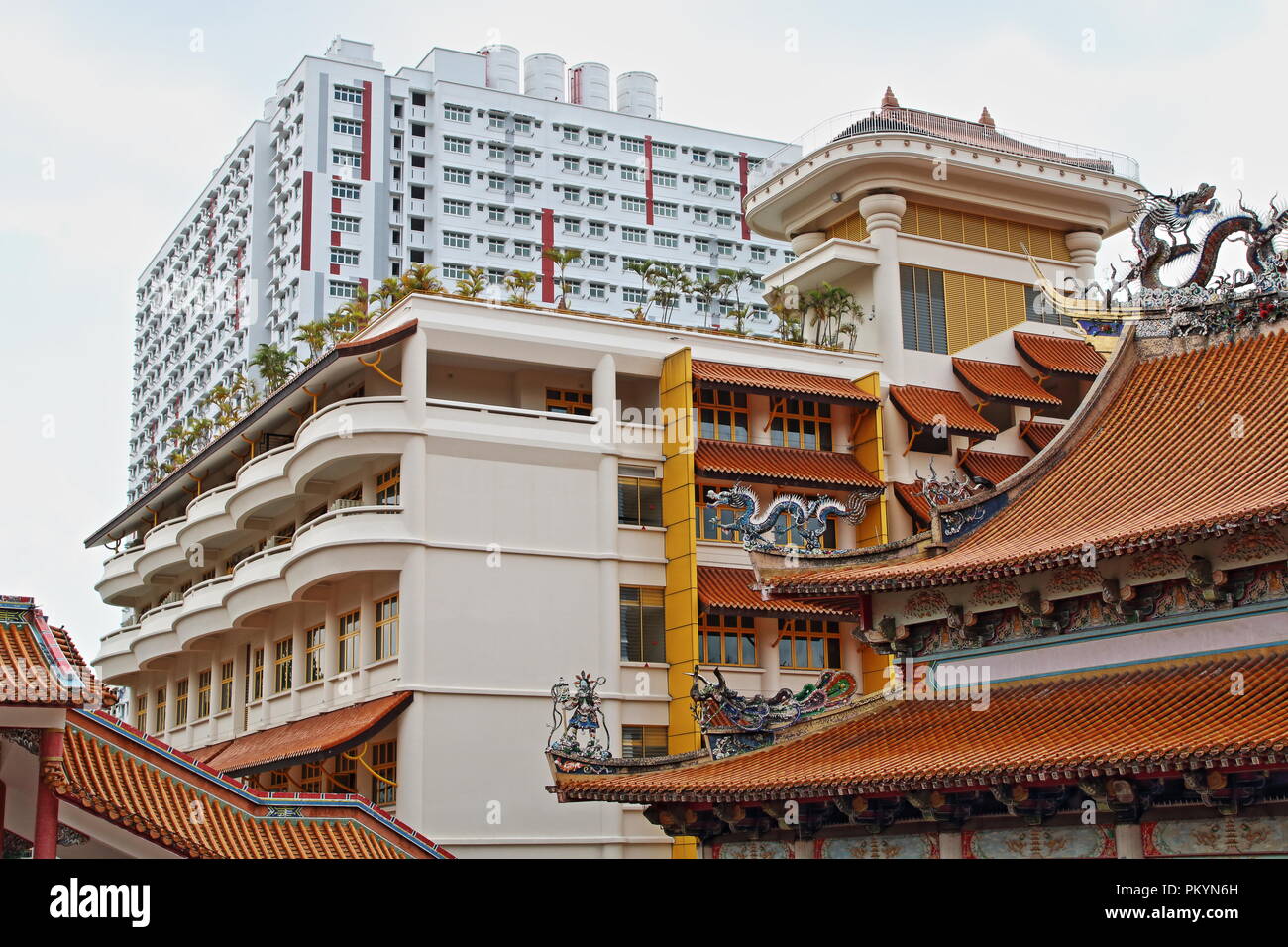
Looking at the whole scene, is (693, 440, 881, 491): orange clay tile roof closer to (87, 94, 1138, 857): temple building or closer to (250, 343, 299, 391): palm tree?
(87, 94, 1138, 857): temple building

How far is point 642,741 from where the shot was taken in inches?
1670

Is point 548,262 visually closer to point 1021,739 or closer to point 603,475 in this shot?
point 603,475

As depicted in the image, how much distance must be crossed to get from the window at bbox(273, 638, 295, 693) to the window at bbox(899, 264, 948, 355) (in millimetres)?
21147

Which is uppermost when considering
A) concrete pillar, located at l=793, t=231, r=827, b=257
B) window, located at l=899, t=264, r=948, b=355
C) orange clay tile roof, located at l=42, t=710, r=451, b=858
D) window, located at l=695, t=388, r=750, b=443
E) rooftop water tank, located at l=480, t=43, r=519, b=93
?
rooftop water tank, located at l=480, t=43, r=519, b=93

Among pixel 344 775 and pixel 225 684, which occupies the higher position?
pixel 225 684

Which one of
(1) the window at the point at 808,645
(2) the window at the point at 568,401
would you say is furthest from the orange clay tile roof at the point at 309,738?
(1) the window at the point at 808,645

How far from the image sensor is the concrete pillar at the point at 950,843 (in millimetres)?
25359

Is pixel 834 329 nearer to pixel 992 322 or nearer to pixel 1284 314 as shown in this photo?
pixel 992 322

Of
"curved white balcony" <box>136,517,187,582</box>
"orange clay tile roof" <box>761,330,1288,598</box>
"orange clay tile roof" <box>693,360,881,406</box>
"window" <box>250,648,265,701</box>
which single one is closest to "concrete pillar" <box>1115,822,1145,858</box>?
"orange clay tile roof" <box>761,330,1288,598</box>

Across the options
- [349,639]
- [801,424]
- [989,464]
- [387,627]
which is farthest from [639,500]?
[989,464]

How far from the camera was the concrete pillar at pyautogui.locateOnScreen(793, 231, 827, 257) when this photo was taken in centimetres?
5181

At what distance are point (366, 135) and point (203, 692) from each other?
42637 mm
